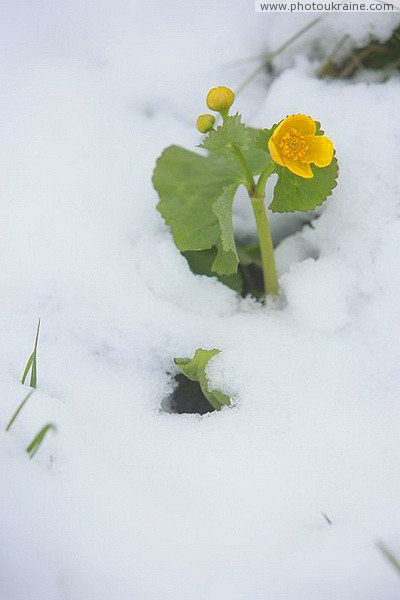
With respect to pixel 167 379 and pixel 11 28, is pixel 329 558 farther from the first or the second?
pixel 11 28

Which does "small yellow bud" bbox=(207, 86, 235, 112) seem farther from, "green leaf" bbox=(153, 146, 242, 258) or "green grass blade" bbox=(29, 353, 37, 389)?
"green grass blade" bbox=(29, 353, 37, 389)

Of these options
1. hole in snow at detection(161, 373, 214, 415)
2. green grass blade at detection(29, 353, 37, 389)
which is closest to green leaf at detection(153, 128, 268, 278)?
hole in snow at detection(161, 373, 214, 415)

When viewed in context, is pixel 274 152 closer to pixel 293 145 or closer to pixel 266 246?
pixel 293 145

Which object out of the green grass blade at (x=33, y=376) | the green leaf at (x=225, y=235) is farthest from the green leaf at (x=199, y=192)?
the green grass blade at (x=33, y=376)

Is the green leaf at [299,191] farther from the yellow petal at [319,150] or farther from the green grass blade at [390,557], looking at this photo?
the green grass blade at [390,557]

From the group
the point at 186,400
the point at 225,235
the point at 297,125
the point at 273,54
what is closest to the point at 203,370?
the point at 186,400
